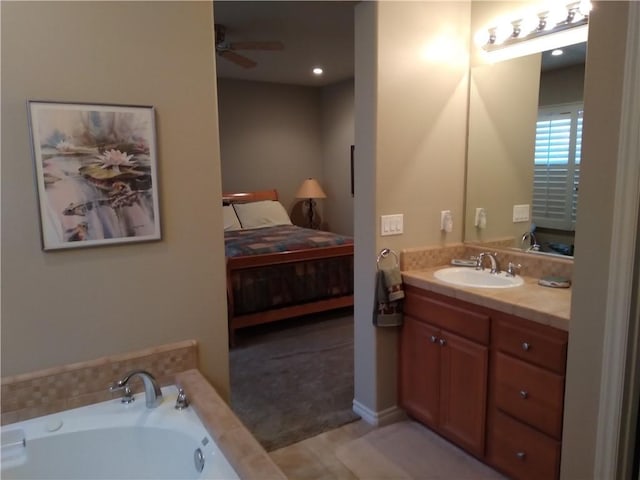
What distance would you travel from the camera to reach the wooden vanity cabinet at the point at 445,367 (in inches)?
88.7

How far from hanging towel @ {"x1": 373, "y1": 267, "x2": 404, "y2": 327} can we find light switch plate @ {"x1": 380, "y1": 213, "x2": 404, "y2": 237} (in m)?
0.22

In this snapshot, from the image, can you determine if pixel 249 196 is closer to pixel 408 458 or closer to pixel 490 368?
pixel 408 458

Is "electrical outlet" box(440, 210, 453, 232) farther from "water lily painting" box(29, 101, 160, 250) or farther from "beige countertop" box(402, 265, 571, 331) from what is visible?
"water lily painting" box(29, 101, 160, 250)

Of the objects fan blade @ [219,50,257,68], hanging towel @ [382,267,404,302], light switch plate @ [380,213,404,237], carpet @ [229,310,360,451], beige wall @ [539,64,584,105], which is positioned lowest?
carpet @ [229,310,360,451]

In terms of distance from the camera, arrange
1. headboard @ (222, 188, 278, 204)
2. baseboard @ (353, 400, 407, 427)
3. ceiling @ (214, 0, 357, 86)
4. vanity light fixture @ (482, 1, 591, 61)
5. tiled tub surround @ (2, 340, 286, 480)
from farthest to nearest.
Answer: headboard @ (222, 188, 278, 204) < ceiling @ (214, 0, 357, 86) < baseboard @ (353, 400, 407, 427) < vanity light fixture @ (482, 1, 591, 61) < tiled tub surround @ (2, 340, 286, 480)

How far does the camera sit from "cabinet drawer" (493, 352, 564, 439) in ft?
6.19

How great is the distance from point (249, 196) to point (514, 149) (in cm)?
425

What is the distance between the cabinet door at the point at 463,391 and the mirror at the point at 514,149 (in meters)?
0.72

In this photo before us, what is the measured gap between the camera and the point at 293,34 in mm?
4109

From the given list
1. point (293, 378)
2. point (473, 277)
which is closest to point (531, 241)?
point (473, 277)

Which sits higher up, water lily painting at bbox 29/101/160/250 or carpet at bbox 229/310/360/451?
water lily painting at bbox 29/101/160/250

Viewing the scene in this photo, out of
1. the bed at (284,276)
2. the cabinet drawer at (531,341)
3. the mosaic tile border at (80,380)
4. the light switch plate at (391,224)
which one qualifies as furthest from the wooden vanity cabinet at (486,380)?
the bed at (284,276)

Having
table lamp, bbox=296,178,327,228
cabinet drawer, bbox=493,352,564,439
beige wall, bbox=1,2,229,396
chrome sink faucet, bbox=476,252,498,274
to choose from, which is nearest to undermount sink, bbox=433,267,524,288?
chrome sink faucet, bbox=476,252,498,274

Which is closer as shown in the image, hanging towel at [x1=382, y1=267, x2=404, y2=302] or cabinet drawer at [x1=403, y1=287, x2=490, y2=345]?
cabinet drawer at [x1=403, y1=287, x2=490, y2=345]
